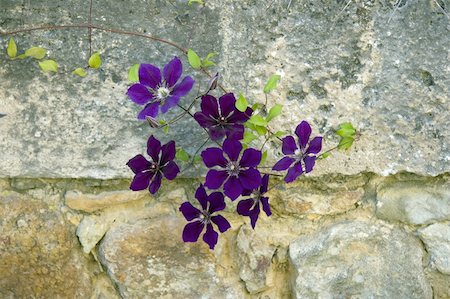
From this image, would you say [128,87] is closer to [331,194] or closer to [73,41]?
[73,41]

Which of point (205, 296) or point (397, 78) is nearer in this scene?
point (397, 78)

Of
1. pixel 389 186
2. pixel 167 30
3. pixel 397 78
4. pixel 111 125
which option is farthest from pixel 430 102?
pixel 111 125

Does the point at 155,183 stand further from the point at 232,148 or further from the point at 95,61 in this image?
the point at 95,61

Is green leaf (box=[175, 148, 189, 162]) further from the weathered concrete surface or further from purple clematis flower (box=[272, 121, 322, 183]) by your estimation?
purple clematis flower (box=[272, 121, 322, 183])

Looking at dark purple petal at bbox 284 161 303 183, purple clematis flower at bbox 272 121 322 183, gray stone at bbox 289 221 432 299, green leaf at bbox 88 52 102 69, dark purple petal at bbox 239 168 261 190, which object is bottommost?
gray stone at bbox 289 221 432 299

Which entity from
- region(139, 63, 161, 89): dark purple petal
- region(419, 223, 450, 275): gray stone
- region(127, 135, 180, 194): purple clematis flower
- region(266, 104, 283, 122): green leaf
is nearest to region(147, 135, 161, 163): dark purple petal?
region(127, 135, 180, 194): purple clematis flower

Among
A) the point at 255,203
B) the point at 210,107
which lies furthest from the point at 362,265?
the point at 210,107
